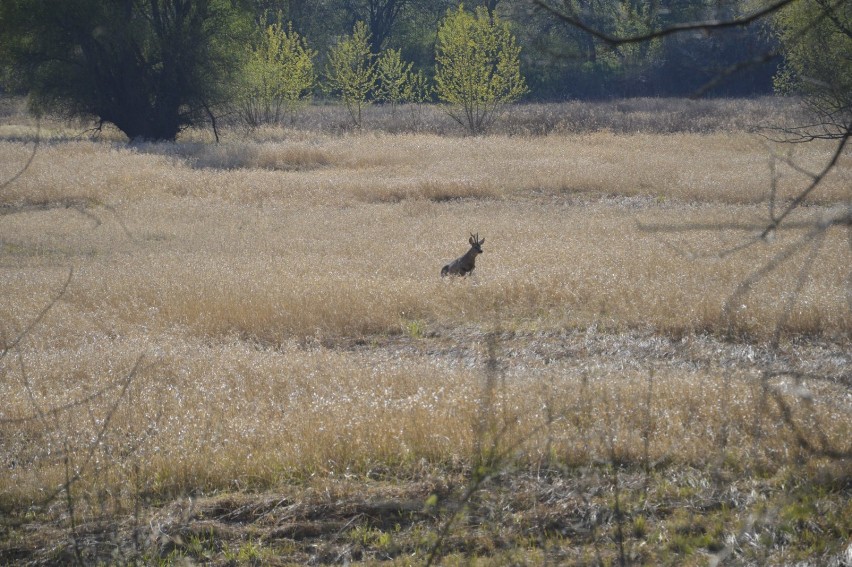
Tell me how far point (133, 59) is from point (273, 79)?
827 cm

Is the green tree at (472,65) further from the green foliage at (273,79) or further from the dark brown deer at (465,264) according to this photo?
the dark brown deer at (465,264)

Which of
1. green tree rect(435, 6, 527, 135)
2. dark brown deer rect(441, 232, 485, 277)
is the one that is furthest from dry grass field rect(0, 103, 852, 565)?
green tree rect(435, 6, 527, 135)

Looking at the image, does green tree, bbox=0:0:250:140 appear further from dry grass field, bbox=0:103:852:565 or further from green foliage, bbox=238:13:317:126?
dry grass field, bbox=0:103:852:565

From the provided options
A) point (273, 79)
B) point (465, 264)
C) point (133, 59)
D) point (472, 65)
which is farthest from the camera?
point (273, 79)

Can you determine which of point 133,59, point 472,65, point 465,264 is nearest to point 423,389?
point 465,264

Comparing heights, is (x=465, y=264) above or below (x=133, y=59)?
below

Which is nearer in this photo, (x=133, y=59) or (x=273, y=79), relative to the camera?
(x=133, y=59)

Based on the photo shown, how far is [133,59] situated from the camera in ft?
108

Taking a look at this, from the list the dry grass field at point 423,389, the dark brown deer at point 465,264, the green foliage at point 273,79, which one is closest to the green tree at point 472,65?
the green foliage at point 273,79

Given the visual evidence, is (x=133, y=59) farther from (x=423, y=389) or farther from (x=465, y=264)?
(x=423, y=389)

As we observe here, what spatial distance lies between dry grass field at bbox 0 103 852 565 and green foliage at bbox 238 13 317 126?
21.3 m

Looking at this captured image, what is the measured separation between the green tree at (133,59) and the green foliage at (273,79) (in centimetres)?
339

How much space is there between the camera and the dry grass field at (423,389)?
4387 millimetres

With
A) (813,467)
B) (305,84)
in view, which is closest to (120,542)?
(813,467)
